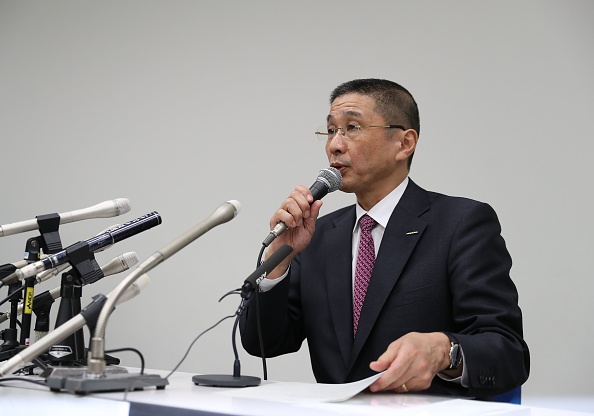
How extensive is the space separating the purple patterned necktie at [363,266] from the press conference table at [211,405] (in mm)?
640

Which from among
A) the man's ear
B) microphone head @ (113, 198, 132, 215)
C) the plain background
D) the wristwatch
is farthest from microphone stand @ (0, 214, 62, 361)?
the plain background

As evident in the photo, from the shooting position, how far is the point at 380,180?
206 centimetres

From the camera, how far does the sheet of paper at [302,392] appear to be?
1.17m

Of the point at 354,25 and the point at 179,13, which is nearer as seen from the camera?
the point at 354,25

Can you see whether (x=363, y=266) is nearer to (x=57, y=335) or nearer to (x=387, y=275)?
(x=387, y=275)

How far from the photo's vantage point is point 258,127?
3150 millimetres

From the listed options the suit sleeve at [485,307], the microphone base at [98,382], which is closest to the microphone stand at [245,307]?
the microphone base at [98,382]

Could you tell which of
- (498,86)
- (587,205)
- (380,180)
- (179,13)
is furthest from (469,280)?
(179,13)

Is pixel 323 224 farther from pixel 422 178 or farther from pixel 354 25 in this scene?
pixel 354 25

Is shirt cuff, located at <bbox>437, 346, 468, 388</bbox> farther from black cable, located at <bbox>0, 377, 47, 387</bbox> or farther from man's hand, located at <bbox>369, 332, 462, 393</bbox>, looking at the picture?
black cable, located at <bbox>0, 377, 47, 387</bbox>

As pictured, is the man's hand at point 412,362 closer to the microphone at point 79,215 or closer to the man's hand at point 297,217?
the man's hand at point 297,217

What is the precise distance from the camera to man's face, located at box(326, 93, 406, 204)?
202cm

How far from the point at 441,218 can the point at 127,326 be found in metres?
1.86

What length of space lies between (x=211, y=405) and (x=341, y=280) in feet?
3.00
